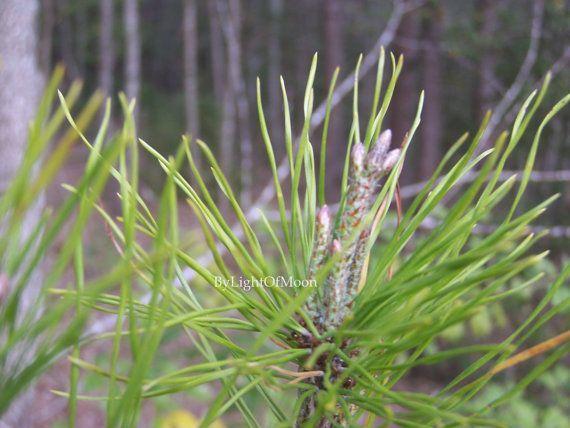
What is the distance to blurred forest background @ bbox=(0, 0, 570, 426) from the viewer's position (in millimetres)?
3679

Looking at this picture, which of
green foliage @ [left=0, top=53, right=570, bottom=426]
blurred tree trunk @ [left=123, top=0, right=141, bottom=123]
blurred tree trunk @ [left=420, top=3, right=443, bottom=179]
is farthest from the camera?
blurred tree trunk @ [left=123, top=0, right=141, bottom=123]

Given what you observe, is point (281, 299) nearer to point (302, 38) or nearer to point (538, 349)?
point (538, 349)

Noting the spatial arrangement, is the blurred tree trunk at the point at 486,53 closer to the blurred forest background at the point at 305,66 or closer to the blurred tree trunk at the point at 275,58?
the blurred forest background at the point at 305,66

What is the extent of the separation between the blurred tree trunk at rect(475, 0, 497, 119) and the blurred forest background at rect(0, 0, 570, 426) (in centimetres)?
2

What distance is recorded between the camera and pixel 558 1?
195 inches

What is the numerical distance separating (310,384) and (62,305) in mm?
389

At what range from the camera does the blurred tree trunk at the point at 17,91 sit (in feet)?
8.64

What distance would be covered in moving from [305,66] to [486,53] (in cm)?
1380

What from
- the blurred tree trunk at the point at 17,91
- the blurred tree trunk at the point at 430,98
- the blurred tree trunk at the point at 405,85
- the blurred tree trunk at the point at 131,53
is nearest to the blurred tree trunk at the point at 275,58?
the blurred tree trunk at the point at 131,53

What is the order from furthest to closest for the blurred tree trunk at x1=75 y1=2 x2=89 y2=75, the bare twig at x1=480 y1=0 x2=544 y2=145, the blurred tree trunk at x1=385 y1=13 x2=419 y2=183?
the blurred tree trunk at x1=75 y1=2 x2=89 y2=75
the blurred tree trunk at x1=385 y1=13 x2=419 y2=183
the bare twig at x1=480 y1=0 x2=544 y2=145

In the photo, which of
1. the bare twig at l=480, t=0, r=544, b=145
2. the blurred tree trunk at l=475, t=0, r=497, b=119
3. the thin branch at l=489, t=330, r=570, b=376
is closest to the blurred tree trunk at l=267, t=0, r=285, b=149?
the blurred tree trunk at l=475, t=0, r=497, b=119

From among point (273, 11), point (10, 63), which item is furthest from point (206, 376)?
point (273, 11)

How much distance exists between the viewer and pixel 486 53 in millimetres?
5852

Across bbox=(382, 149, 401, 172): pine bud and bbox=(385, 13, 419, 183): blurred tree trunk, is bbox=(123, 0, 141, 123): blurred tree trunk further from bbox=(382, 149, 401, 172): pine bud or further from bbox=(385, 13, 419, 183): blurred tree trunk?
bbox=(382, 149, 401, 172): pine bud
